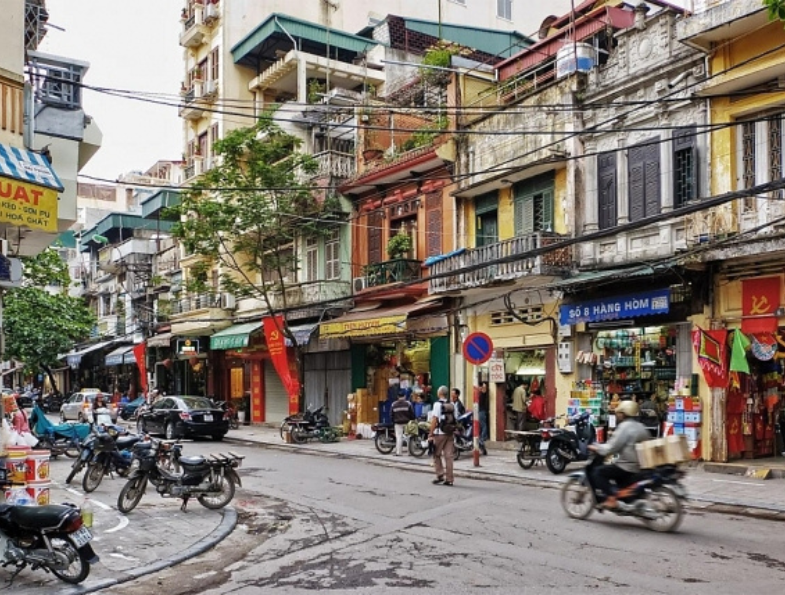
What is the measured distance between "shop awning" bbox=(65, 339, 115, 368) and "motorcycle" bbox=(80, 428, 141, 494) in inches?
1433

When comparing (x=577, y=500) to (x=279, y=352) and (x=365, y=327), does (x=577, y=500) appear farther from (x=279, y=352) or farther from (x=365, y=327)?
(x=279, y=352)

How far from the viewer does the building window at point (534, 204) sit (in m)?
20.7

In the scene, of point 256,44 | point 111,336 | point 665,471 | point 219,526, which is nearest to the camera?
point 665,471

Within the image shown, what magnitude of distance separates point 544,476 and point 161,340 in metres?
28.8

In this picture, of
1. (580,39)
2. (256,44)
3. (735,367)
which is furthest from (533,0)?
(735,367)

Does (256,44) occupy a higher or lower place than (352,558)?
higher

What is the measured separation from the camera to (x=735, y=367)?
15773 mm

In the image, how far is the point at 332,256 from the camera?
1159 inches

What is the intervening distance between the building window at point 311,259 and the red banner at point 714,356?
1650 centimetres

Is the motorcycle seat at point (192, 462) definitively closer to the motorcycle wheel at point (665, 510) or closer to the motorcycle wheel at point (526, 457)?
the motorcycle wheel at point (665, 510)

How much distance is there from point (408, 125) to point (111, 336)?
3102 centimetres

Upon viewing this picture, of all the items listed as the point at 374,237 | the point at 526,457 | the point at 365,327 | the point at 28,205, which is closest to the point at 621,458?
the point at 526,457

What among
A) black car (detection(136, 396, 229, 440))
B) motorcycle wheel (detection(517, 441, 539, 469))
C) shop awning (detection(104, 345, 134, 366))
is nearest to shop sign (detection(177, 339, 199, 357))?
shop awning (detection(104, 345, 134, 366))

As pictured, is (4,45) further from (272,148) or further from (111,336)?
(111,336)
